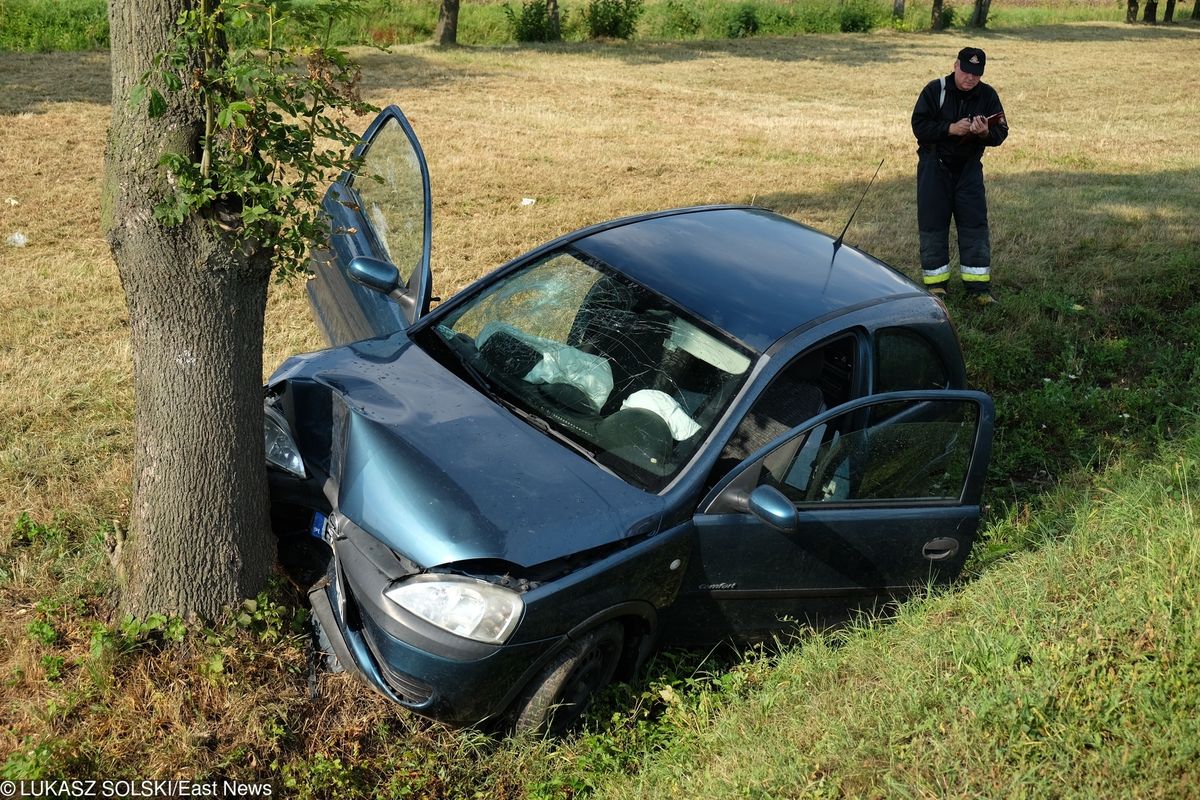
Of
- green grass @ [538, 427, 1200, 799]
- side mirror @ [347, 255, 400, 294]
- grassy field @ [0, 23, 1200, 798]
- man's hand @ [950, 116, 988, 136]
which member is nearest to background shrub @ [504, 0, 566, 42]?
grassy field @ [0, 23, 1200, 798]

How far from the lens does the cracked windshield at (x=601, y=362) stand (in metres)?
3.78

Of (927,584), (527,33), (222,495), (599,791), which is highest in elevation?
(527,33)

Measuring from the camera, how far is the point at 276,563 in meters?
3.81

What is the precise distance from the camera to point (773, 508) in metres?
3.43

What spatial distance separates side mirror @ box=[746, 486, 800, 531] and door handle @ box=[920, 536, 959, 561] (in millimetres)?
758

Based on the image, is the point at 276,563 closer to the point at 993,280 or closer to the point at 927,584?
the point at 927,584

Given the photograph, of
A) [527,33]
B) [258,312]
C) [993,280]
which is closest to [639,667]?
[258,312]

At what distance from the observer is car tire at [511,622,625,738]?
3.34m

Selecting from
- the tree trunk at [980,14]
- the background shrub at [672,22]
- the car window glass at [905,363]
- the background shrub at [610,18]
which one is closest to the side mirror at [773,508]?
the car window glass at [905,363]

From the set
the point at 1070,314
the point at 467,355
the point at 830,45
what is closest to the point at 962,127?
the point at 1070,314

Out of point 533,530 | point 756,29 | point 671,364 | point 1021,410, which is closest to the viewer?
point 533,530

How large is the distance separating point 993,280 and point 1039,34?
25869 mm

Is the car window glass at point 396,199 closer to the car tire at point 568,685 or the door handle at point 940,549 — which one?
the car tire at point 568,685

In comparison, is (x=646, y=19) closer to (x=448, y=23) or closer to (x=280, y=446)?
(x=448, y=23)
